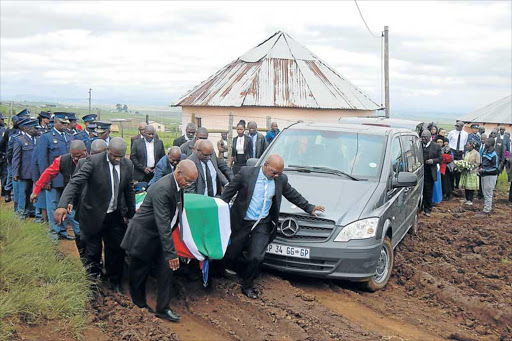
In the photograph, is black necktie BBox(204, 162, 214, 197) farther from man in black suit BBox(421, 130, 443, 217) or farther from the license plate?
man in black suit BBox(421, 130, 443, 217)

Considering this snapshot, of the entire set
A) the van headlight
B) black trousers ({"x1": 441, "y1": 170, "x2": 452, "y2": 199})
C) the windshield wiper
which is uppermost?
the windshield wiper

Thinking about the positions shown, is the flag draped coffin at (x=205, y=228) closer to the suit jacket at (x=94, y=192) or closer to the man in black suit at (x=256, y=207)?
the man in black suit at (x=256, y=207)

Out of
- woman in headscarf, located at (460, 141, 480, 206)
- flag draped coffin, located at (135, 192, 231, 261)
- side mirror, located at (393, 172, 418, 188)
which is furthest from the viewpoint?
woman in headscarf, located at (460, 141, 480, 206)

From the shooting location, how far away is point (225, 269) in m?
7.39

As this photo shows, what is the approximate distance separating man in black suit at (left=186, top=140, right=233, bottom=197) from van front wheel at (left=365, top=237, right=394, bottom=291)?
2.45 metres

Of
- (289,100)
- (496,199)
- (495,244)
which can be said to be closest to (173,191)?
(495,244)

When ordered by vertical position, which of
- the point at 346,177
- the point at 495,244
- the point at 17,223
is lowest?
the point at 495,244

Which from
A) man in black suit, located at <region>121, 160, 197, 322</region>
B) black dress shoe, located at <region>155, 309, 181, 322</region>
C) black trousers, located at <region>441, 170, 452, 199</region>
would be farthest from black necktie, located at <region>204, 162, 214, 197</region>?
black trousers, located at <region>441, 170, 452, 199</region>

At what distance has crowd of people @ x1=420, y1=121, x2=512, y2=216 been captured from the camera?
13461mm

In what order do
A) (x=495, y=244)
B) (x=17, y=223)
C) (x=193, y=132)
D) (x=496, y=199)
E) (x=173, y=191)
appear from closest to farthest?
(x=173, y=191) < (x=17, y=223) < (x=495, y=244) < (x=193, y=132) < (x=496, y=199)

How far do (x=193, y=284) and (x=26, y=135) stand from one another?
559 centimetres

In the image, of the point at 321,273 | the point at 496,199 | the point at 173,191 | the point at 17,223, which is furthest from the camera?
the point at 496,199

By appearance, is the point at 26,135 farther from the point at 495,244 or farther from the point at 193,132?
the point at 495,244

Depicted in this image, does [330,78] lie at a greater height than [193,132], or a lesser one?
greater
